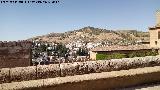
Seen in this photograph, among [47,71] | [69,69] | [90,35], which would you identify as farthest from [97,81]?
[90,35]

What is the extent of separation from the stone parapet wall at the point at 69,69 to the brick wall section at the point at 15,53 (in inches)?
37.6

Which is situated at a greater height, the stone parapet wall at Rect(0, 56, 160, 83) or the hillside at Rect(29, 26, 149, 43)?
the hillside at Rect(29, 26, 149, 43)

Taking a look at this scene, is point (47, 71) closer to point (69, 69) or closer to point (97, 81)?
point (69, 69)

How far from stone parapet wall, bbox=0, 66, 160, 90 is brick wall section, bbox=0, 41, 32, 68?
1.20 meters

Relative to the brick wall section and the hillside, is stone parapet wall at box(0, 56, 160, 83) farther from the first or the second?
the hillside

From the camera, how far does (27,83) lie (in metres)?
3.95

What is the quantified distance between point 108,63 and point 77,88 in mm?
789

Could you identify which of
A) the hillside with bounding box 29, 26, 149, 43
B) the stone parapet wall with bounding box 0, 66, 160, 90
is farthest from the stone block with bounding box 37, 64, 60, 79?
the hillside with bounding box 29, 26, 149, 43

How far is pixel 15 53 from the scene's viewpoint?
5.32 m

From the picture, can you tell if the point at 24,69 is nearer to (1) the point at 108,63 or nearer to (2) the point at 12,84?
(2) the point at 12,84

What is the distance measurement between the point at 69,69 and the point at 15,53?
4.38 ft

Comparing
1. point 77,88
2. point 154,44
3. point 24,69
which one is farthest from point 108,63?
point 154,44

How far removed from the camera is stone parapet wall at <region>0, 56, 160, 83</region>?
4.06 metres

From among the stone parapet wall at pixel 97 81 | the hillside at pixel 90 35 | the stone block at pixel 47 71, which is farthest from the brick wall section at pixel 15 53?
the hillside at pixel 90 35
